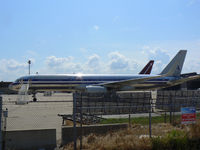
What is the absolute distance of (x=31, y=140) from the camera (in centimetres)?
826

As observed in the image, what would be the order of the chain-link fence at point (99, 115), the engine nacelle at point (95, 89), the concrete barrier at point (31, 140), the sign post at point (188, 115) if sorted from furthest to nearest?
the engine nacelle at point (95, 89)
the chain-link fence at point (99, 115)
the sign post at point (188, 115)
the concrete barrier at point (31, 140)

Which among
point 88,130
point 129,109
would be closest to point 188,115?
point 129,109

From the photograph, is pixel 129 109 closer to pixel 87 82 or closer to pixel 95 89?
pixel 95 89

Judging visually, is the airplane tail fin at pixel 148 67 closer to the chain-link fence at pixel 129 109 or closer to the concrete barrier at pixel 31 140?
the chain-link fence at pixel 129 109

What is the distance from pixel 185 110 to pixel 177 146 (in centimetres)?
140

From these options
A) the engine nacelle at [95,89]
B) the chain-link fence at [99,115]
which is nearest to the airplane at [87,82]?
the engine nacelle at [95,89]

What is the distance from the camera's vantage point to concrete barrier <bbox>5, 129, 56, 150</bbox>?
8.09 metres

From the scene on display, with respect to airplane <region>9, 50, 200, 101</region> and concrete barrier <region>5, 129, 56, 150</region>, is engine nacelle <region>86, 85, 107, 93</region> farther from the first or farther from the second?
concrete barrier <region>5, 129, 56, 150</region>

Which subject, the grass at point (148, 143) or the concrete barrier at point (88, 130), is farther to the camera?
the concrete barrier at point (88, 130)

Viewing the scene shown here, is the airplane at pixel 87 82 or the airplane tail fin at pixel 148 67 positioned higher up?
the airplane tail fin at pixel 148 67

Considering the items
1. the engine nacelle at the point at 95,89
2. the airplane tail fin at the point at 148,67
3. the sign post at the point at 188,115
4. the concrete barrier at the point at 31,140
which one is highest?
the airplane tail fin at the point at 148,67

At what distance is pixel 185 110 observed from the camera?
8.52 meters

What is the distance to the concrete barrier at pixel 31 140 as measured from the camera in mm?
8086

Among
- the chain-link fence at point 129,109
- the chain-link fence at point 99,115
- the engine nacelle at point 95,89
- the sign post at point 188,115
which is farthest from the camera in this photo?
the engine nacelle at point 95,89
